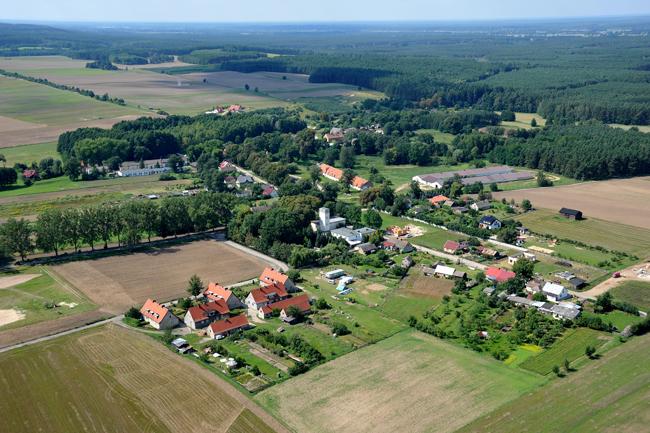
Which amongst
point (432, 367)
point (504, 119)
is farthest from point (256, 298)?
point (504, 119)

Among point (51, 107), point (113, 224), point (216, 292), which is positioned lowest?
point (216, 292)

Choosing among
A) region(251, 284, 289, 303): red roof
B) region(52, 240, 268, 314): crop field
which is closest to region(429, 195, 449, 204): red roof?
region(52, 240, 268, 314): crop field

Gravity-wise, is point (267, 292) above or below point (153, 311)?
below

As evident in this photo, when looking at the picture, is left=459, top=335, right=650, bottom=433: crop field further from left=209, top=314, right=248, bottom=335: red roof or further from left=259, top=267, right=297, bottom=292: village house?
left=259, top=267, right=297, bottom=292: village house

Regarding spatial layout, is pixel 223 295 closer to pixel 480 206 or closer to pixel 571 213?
pixel 480 206

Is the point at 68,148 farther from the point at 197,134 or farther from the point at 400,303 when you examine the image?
the point at 400,303

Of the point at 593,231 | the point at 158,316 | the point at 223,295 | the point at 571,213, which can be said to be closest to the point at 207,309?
the point at 223,295

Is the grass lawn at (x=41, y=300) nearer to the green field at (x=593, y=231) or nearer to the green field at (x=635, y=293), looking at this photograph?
the green field at (x=635, y=293)
